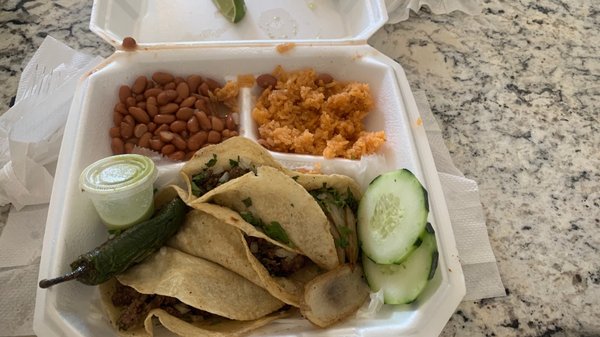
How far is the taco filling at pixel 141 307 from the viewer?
128 cm

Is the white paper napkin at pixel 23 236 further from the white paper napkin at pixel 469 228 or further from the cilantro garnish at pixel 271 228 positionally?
the white paper napkin at pixel 469 228

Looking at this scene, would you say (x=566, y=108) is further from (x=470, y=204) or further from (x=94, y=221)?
(x=94, y=221)

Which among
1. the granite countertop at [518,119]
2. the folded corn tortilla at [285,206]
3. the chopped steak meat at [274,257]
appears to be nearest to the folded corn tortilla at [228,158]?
the folded corn tortilla at [285,206]

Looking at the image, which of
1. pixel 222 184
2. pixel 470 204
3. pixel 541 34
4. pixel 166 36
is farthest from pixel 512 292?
pixel 166 36

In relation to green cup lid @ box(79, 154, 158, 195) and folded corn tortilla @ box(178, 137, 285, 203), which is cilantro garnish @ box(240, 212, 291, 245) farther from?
green cup lid @ box(79, 154, 158, 195)

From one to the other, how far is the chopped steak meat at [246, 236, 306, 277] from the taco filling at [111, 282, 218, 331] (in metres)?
0.19

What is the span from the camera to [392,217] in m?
1.30

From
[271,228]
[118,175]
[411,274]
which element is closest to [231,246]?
[271,228]

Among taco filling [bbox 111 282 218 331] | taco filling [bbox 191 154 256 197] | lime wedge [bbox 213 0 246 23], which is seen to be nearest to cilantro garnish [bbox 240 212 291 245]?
taco filling [bbox 191 154 256 197]

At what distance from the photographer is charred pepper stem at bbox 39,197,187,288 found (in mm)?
1237

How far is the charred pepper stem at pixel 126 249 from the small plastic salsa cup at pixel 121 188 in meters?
0.05

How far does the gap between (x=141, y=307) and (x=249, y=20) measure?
1.24 metres

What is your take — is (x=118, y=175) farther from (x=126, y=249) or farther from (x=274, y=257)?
(x=274, y=257)

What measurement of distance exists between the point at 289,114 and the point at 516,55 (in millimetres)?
1054
